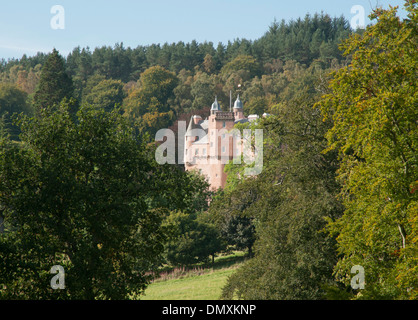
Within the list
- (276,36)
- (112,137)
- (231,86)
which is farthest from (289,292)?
(276,36)

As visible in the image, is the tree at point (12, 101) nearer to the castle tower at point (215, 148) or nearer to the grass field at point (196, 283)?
the castle tower at point (215, 148)

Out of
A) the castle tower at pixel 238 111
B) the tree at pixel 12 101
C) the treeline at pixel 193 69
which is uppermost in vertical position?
the treeline at pixel 193 69

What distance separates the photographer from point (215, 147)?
299ft

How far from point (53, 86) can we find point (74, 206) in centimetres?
6093

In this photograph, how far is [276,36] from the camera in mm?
147375

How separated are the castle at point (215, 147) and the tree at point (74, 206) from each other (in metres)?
64.8

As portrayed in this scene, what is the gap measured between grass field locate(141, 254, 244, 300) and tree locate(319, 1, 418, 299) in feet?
67.3

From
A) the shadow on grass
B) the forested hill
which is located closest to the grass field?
the shadow on grass

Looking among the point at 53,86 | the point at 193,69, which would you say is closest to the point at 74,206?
the point at 53,86

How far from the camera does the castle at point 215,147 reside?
8969cm

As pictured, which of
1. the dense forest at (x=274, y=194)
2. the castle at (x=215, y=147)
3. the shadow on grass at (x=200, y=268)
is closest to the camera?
the dense forest at (x=274, y=194)

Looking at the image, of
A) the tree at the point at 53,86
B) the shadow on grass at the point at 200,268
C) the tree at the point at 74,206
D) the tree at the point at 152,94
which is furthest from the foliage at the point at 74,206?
the tree at the point at 152,94

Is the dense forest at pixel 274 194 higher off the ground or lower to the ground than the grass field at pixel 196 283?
higher
